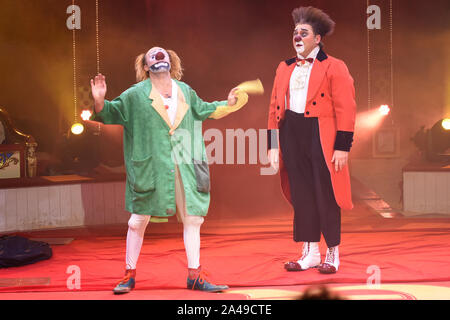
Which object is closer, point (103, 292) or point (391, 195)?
point (103, 292)

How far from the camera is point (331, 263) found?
362cm

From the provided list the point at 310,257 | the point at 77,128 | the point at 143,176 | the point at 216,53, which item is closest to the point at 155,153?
the point at 143,176

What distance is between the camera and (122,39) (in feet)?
25.2

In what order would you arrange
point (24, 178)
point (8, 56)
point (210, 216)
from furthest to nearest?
point (8, 56) < point (210, 216) < point (24, 178)

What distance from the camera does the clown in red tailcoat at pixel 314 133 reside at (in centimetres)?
352

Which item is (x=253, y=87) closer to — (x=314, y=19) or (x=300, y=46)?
(x=300, y=46)

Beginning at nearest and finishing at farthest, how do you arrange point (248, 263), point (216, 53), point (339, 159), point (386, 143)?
point (339, 159) < point (248, 263) < point (386, 143) < point (216, 53)

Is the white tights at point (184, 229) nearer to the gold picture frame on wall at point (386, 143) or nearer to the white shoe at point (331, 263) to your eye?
the white shoe at point (331, 263)

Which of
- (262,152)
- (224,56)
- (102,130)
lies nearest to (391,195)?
(262,152)

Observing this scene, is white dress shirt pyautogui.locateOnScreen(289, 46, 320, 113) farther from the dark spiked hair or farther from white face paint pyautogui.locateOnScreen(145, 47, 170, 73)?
white face paint pyautogui.locateOnScreen(145, 47, 170, 73)

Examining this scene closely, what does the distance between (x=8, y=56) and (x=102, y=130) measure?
4.85 ft

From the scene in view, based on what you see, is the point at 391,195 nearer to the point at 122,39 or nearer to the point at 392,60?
the point at 392,60

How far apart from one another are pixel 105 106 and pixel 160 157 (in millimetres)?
399

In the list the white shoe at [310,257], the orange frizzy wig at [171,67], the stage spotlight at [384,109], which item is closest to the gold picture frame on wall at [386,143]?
the stage spotlight at [384,109]
